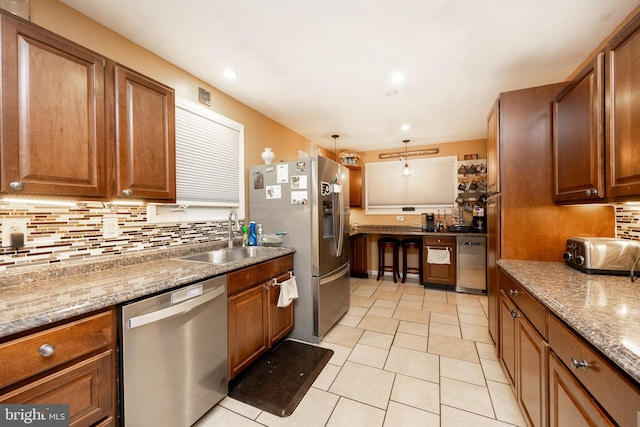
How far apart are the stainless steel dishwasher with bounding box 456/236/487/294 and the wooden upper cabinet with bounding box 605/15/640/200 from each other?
2.78m

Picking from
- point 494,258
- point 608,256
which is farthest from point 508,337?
point 608,256

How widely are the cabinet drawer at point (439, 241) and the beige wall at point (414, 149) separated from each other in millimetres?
739

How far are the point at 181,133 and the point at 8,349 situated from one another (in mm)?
1783

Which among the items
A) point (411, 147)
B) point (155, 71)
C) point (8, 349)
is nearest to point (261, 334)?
point (8, 349)

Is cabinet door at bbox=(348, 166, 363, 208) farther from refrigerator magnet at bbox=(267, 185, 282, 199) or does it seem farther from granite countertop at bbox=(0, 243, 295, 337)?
granite countertop at bbox=(0, 243, 295, 337)

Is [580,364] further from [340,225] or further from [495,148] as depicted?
[340,225]

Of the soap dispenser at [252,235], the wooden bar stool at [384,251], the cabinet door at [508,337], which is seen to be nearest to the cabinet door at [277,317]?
the soap dispenser at [252,235]

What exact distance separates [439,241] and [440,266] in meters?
0.41

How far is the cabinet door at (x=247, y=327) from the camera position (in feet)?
5.87

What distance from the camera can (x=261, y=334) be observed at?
2.09 metres

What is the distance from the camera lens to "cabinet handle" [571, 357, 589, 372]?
86 centimetres

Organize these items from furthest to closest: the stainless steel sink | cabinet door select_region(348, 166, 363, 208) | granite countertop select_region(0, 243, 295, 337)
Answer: cabinet door select_region(348, 166, 363, 208), the stainless steel sink, granite countertop select_region(0, 243, 295, 337)

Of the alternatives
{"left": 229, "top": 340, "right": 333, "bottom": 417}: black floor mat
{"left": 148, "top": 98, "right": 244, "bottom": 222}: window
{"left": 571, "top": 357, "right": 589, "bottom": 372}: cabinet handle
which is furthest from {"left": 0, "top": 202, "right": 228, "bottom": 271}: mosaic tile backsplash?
{"left": 571, "top": 357, "right": 589, "bottom": 372}: cabinet handle

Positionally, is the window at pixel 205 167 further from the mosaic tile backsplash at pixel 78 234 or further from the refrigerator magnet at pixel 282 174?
the refrigerator magnet at pixel 282 174
